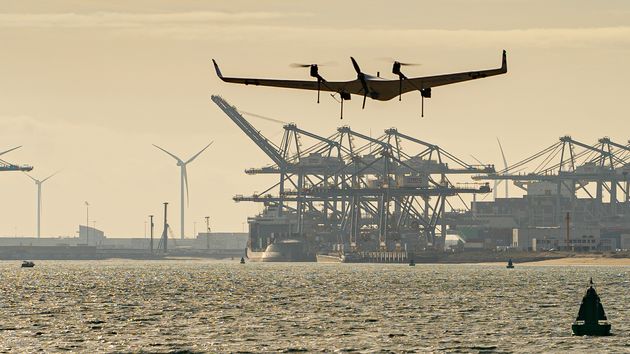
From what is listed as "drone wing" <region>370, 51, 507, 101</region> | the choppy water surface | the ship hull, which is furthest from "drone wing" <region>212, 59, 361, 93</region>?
the ship hull

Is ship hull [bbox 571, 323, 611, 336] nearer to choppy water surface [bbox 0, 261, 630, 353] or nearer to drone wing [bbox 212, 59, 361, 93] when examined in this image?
choppy water surface [bbox 0, 261, 630, 353]

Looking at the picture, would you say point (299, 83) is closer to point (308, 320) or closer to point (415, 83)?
point (415, 83)

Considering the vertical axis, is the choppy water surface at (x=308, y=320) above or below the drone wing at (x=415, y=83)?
below

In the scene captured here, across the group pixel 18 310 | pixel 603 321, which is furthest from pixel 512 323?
pixel 18 310

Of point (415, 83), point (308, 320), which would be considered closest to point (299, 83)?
point (415, 83)

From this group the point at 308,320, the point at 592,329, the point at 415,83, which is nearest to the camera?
the point at 592,329

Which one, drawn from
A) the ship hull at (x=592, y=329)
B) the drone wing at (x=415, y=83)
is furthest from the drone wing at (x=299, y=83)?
the ship hull at (x=592, y=329)

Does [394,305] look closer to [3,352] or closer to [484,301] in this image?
[484,301]

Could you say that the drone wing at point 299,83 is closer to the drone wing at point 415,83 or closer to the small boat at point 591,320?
the drone wing at point 415,83
